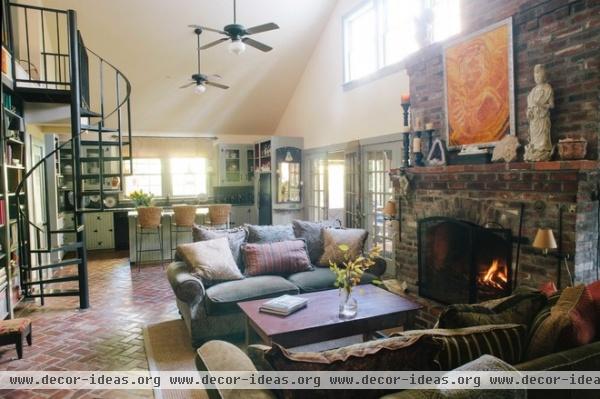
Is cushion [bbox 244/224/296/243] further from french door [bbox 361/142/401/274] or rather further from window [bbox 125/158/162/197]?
window [bbox 125/158/162/197]

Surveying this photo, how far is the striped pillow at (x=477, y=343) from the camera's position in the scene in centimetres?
139

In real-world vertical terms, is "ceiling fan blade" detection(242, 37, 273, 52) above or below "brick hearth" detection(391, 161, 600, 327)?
above

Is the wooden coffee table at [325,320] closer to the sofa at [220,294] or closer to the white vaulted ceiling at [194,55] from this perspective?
the sofa at [220,294]

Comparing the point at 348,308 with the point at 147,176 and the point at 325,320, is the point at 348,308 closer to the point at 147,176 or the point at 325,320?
the point at 325,320

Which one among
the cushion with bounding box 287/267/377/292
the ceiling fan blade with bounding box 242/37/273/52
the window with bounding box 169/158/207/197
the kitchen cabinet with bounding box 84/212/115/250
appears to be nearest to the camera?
the cushion with bounding box 287/267/377/292

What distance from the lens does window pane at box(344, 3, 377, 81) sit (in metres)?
5.61

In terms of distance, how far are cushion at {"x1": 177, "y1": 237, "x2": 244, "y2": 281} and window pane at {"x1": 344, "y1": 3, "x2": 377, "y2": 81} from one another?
347 cm

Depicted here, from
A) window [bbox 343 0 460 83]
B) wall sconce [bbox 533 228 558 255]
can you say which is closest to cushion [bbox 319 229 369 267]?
wall sconce [bbox 533 228 558 255]

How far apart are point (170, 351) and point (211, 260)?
869 mm

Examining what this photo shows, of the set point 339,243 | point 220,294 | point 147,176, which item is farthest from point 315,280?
point 147,176

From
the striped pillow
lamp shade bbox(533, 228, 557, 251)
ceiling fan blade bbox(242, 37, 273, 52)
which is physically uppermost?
ceiling fan blade bbox(242, 37, 273, 52)

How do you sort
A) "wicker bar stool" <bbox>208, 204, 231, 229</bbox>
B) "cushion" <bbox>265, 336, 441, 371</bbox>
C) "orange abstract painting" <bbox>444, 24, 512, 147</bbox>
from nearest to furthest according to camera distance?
"cushion" <bbox>265, 336, 441, 371</bbox>, "orange abstract painting" <bbox>444, 24, 512, 147</bbox>, "wicker bar stool" <bbox>208, 204, 231, 229</bbox>

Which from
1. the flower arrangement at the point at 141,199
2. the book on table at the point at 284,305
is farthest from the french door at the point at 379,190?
the flower arrangement at the point at 141,199

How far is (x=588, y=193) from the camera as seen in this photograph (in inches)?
99.4
